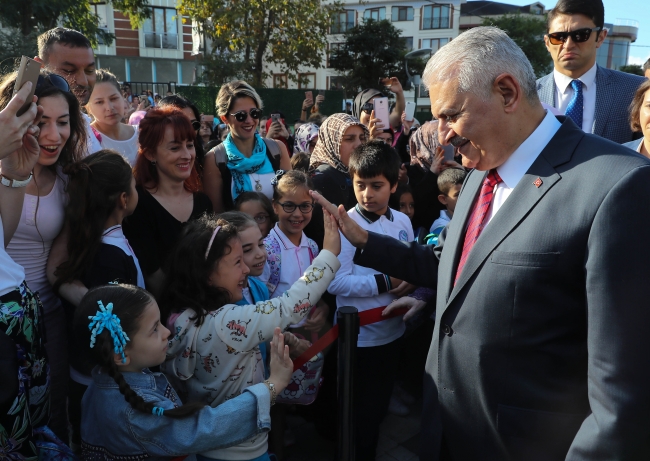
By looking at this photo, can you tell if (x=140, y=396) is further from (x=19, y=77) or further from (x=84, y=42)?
(x=84, y=42)

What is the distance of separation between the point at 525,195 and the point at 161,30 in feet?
135

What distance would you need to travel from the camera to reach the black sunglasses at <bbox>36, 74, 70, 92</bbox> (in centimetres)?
258

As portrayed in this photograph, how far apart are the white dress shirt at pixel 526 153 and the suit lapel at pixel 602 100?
2.10 metres

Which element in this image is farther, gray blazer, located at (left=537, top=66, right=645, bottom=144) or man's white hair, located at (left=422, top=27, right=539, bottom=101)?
gray blazer, located at (left=537, top=66, right=645, bottom=144)

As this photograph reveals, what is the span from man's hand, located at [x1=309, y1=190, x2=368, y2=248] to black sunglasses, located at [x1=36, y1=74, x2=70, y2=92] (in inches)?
58.5

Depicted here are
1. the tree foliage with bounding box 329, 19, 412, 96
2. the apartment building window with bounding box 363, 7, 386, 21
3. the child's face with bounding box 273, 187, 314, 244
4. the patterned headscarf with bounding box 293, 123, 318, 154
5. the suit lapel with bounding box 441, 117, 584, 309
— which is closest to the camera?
the suit lapel with bounding box 441, 117, 584, 309

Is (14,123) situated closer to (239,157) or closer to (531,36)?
(239,157)

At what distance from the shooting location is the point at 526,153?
1.77 metres

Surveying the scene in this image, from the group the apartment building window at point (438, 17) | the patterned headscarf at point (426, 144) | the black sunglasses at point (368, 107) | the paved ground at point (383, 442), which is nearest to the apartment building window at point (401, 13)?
the apartment building window at point (438, 17)

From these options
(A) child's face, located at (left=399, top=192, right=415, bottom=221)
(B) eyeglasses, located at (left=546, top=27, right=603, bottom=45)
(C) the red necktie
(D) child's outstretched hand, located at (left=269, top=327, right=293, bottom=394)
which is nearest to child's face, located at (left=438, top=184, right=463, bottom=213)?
(A) child's face, located at (left=399, top=192, right=415, bottom=221)

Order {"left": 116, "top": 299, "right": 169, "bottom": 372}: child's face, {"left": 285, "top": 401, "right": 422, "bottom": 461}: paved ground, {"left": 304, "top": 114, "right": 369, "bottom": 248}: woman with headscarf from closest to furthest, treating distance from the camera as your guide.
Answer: {"left": 116, "top": 299, "right": 169, "bottom": 372}: child's face → {"left": 285, "top": 401, "right": 422, "bottom": 461}: paved ground → {"left": 304, "top": 114, "right": 369, "bottom": 248}: woman with headscarf

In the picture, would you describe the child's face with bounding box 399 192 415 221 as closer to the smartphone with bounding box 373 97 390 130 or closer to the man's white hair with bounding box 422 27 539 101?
the smartphone with bounding box 373 97 390 130

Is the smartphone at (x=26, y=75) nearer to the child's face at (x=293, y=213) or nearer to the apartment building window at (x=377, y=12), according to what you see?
the child's face at (x=293, y=213)

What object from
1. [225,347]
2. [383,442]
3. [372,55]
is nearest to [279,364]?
[225,347]
